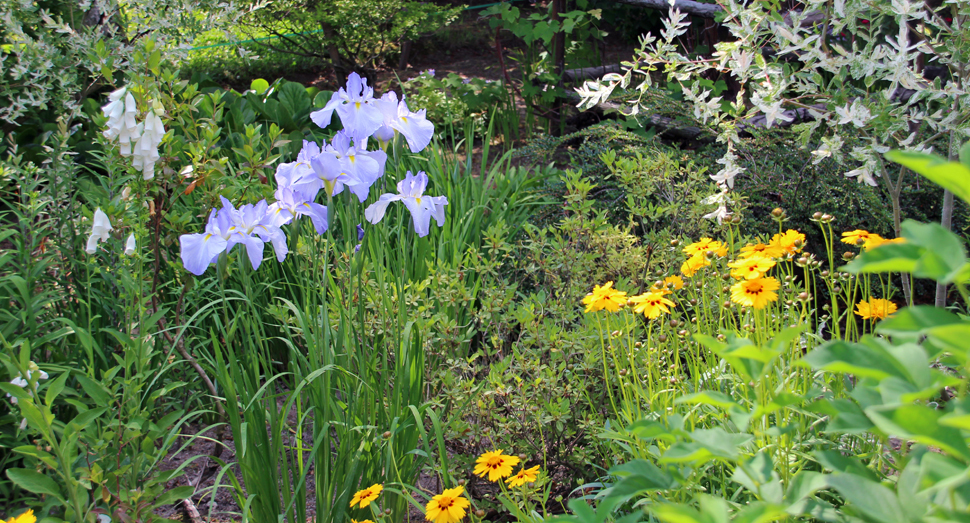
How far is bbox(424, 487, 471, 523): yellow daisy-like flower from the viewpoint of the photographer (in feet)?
3.87

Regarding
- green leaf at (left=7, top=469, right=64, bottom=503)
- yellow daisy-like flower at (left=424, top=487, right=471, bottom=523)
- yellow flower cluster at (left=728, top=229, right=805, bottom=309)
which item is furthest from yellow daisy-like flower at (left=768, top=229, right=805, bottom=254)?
green leaf at (left=7, top=469, right=64, bottom=503)

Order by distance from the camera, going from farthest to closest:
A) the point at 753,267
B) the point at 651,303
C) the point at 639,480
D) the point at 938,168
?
the point at 651,303 → the point at 753,267 → the point at 639,480 → the point at 938,168

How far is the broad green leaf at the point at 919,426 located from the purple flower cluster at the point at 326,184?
3.67 ft

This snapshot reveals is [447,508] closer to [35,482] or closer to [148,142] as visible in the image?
[35,482]

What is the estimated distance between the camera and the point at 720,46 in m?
1.74

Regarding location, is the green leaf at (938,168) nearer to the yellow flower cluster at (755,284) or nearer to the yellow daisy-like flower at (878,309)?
the yellow flower cluster at (755,284)

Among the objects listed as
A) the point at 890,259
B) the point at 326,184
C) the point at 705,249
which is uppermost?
the point at 890,259

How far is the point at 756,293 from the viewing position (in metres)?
1.26

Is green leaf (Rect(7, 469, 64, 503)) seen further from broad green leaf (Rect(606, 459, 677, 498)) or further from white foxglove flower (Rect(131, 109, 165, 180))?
broad green leaf (Rect(606, 459, 677, 498))

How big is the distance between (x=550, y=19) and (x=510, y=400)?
3697 millimetres

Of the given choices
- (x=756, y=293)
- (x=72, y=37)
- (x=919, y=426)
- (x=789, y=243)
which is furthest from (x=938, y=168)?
(x=72, y=37)

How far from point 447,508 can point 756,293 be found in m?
0.74

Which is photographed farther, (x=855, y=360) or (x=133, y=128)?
(x=133, y=128)

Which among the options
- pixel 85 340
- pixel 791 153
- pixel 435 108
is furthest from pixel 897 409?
pixel 435 108
